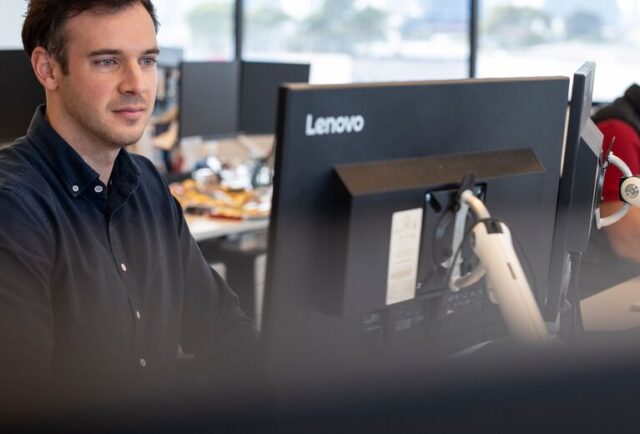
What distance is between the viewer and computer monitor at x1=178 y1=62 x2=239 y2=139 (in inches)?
155

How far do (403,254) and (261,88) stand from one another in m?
3.33

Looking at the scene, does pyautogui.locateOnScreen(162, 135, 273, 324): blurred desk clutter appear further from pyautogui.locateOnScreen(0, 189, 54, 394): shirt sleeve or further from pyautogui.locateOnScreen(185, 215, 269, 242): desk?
pyautogui.locateOnScreen(0, 189, 54, 394): shirt sleeve

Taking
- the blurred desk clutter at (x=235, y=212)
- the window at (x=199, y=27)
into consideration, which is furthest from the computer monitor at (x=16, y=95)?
the window at (x=199, y=27)

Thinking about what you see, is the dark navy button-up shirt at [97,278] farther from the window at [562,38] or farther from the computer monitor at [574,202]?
the window at [562,38]

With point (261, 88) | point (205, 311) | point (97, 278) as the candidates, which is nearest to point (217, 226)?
point (261, 88)

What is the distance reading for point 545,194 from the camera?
1195 mm

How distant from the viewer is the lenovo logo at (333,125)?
89cm

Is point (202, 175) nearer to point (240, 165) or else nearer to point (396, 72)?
point (240, 165)

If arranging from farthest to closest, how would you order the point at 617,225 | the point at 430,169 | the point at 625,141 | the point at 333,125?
the point at 625,141
the point at 617,225
the point at 430,169
the point at 333,125

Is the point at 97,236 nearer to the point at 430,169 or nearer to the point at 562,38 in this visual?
the point at 430,169

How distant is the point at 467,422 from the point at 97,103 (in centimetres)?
123

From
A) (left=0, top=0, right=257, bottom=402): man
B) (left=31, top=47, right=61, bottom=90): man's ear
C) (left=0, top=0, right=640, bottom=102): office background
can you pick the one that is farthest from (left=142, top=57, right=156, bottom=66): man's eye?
(left=0, top=0, right=640, bottom=102): office background

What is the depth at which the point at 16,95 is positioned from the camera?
2744mm

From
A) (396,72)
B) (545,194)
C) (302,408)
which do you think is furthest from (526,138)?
(396,72)
